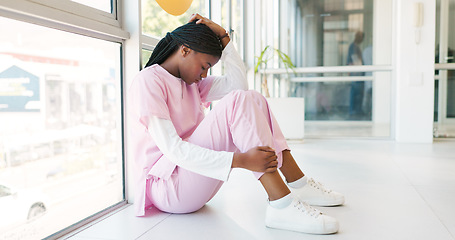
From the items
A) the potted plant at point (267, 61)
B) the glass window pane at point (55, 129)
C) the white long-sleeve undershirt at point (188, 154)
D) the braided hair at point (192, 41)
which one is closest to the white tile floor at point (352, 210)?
the glass window pane at point (55, 129)

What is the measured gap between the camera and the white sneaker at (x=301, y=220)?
1.31 metres

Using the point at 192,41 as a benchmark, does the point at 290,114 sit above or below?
below

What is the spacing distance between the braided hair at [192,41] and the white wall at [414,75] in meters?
3.11

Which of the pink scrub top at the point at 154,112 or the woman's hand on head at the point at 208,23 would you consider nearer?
the pink scrub top at the point at 154,112

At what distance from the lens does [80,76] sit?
1506 millimetres

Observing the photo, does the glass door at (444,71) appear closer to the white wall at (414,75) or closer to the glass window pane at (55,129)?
the white wall at (414,75)

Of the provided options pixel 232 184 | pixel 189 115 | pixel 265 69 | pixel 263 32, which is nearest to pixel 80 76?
pixel 189 115

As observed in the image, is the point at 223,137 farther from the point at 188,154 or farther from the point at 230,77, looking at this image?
the point at 230,77

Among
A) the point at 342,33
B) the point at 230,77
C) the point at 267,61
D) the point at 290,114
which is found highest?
the point at 342,33

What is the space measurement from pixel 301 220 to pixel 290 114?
109 inches

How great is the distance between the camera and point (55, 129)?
1.35 m

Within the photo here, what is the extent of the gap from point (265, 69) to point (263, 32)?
0.61 metres

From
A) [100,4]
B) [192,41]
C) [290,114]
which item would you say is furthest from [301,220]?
[290,114]

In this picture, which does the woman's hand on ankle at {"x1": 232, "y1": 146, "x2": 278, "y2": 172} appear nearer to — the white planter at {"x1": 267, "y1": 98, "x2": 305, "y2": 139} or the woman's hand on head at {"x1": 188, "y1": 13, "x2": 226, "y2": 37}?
the woman's hand on head at {"x1": 188, "y1": 13, "x2": 226, "y2": 37}
